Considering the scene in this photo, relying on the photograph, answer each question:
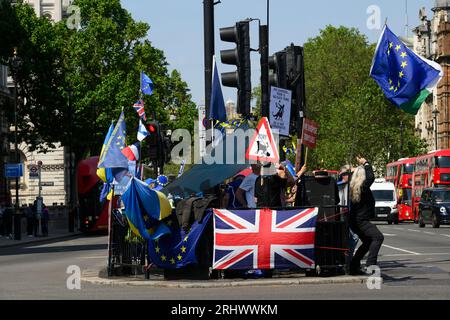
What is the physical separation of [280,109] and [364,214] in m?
3.40

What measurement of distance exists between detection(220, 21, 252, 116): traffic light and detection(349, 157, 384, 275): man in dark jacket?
9.93ft

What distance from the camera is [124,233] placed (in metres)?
21.8

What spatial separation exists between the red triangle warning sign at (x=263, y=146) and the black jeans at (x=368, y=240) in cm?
161

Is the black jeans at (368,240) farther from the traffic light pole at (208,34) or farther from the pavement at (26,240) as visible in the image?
the pavement at (26,240)

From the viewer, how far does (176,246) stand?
65.7 feet

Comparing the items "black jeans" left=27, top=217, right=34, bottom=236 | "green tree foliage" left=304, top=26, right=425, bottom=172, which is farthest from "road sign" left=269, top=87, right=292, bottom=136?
"green tree foliage" left=304, top=26, right=425, bottom=172

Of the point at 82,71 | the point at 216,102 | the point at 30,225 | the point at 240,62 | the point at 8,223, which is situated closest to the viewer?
the point at 240,62

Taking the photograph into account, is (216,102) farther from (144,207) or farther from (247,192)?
(144,207)

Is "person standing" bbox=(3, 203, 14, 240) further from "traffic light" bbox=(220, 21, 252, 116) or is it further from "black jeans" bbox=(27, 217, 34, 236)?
"traffic light" bbox=(220, 21, 252, 116)

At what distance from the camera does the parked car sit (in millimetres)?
53531

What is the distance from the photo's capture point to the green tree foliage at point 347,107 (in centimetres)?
10169

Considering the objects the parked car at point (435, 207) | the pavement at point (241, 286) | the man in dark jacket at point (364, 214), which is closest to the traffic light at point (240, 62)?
the man in dark jacket at point (364, 214)

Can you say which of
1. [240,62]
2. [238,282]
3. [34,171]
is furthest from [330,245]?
[34,171]
